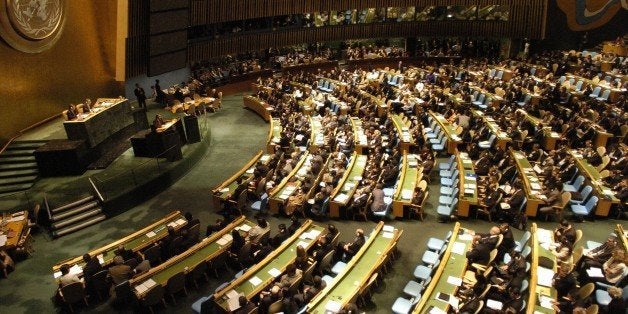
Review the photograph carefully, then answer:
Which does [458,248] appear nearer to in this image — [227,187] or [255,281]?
[255,281]

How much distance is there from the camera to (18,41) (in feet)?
45.0

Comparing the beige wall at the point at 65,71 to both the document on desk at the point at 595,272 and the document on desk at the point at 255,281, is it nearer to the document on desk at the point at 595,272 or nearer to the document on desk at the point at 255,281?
the document on desk at the point at 255,281

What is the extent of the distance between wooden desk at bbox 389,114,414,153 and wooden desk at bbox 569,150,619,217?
5016 mm

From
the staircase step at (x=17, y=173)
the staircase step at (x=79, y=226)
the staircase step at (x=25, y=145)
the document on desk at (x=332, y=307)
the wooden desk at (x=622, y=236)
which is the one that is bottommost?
the staircase step at (x=79, y=226)

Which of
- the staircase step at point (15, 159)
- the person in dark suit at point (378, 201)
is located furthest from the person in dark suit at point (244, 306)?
the staircase step at point (15, 159)

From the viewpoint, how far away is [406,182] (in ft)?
41.4

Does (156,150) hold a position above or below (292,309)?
above

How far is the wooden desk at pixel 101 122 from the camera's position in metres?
13.7

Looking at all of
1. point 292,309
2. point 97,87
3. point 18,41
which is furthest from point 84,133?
point 292,309

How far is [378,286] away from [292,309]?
7.02ft

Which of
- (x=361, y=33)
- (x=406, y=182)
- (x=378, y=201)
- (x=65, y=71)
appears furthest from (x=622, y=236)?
(x=361, y=33)

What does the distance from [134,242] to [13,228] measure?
10.1 ft

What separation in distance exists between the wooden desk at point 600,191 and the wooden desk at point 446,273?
3.90 metres

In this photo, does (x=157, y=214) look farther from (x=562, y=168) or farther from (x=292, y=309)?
(x=562, y=168)
